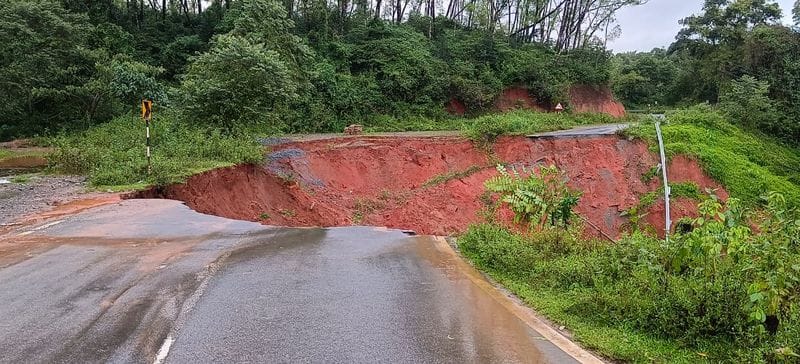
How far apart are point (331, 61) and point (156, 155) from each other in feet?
70.7

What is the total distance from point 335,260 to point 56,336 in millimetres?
3867

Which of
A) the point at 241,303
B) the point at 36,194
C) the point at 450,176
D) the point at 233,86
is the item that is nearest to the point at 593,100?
the point at 450,176

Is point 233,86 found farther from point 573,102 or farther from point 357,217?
point 573,102

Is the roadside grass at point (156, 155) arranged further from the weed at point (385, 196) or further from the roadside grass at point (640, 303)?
the roadside grass at point (640, 303)

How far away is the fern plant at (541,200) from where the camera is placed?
9.41m

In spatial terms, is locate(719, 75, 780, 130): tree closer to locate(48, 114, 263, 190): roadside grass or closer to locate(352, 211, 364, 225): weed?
locate(352, 211, 364, 225): weed

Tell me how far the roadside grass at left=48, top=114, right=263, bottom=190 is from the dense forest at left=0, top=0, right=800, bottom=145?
4.50 feet

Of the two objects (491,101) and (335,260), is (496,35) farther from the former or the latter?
(335,260)

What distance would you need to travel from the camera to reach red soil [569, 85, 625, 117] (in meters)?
44.4

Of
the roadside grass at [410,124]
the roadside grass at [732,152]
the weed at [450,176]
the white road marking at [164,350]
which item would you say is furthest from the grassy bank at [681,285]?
the roadside grass at [410,124]

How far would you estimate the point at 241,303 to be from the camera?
6105mm

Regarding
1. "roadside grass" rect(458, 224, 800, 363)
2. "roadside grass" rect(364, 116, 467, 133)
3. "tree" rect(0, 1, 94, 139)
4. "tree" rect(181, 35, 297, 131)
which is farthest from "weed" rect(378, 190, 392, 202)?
"tree" rect(0, 1, 94, 139)

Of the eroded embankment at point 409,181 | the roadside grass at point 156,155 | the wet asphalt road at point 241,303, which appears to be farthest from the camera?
the eroded embankment at point 409,181

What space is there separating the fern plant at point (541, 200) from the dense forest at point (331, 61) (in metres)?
13.5
